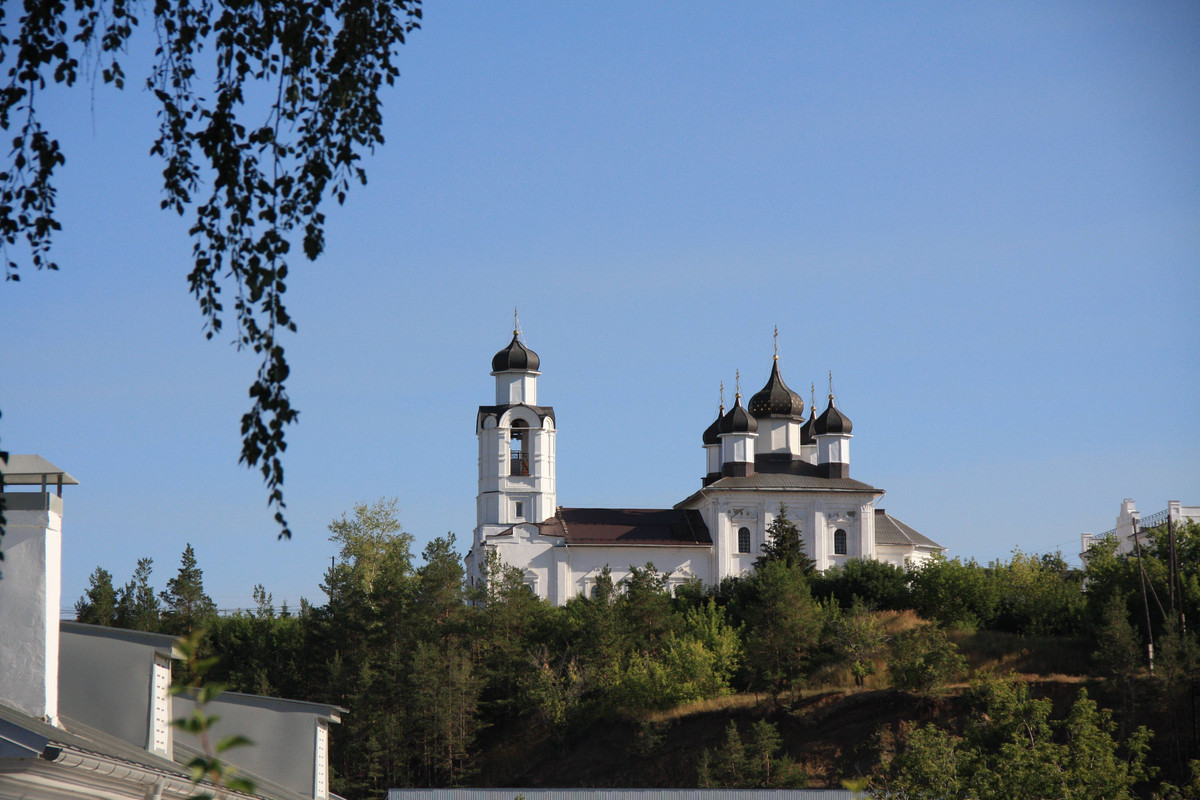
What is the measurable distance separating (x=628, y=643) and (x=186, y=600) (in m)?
16.0

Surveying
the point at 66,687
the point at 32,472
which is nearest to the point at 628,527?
the point at 66,687

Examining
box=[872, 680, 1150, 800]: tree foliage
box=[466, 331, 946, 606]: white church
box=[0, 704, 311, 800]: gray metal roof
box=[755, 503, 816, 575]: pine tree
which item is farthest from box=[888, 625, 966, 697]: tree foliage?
box=[0, 704, 311, 800]: gray metal roof

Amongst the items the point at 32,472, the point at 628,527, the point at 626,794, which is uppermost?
the point at 628,527

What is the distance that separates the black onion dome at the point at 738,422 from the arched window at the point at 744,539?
4.90 meters

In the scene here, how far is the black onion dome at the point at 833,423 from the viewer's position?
6469 cm

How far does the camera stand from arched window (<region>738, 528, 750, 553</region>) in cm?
6188

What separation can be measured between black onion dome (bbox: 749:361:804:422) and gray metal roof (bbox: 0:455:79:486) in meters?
56.2

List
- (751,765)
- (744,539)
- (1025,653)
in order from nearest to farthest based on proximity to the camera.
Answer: (751,765), (1025,653), (744,539)

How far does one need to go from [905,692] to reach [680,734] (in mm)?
7284

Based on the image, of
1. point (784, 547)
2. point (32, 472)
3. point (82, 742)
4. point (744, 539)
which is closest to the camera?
point (82, 742)

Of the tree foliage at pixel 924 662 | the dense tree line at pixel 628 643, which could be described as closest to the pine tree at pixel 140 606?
the dense tree line at pixel 628 643

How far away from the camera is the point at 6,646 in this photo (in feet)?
35.1

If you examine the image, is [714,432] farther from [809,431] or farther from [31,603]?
[31,603]

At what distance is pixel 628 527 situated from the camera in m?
62.1
